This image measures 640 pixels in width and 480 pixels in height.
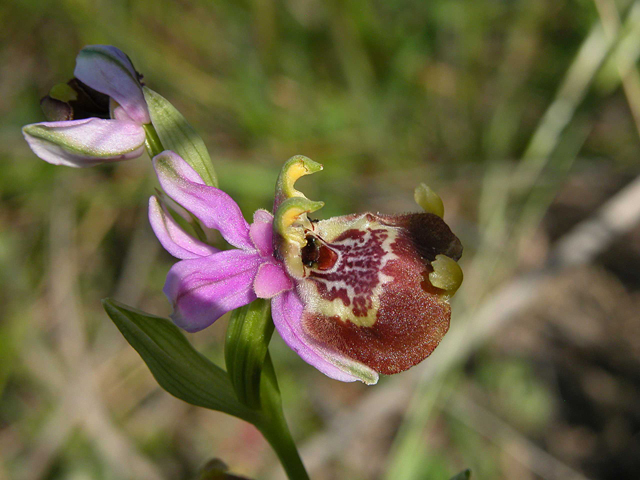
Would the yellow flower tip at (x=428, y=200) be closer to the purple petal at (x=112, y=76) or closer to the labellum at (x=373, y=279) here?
the labellum at (x=373, y=279)

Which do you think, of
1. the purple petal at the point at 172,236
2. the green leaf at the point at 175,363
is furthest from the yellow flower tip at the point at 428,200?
the green leaf at the point at 175,363

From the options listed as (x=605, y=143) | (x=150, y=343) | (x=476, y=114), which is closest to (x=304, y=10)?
(x=476, y=114)

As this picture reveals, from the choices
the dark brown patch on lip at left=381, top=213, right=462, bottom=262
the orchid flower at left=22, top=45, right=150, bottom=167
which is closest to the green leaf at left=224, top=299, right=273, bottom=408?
the dark brown patch on lip at left=381, top=213, right=462, bottom=262

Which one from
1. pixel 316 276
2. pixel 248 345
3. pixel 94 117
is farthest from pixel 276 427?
pixel 94 117

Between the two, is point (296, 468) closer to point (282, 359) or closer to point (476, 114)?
A: point (282, 359)

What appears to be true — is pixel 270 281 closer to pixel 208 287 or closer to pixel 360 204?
pixel 208 287

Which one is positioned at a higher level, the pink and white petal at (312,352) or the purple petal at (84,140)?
the purple petal at (84,140)
